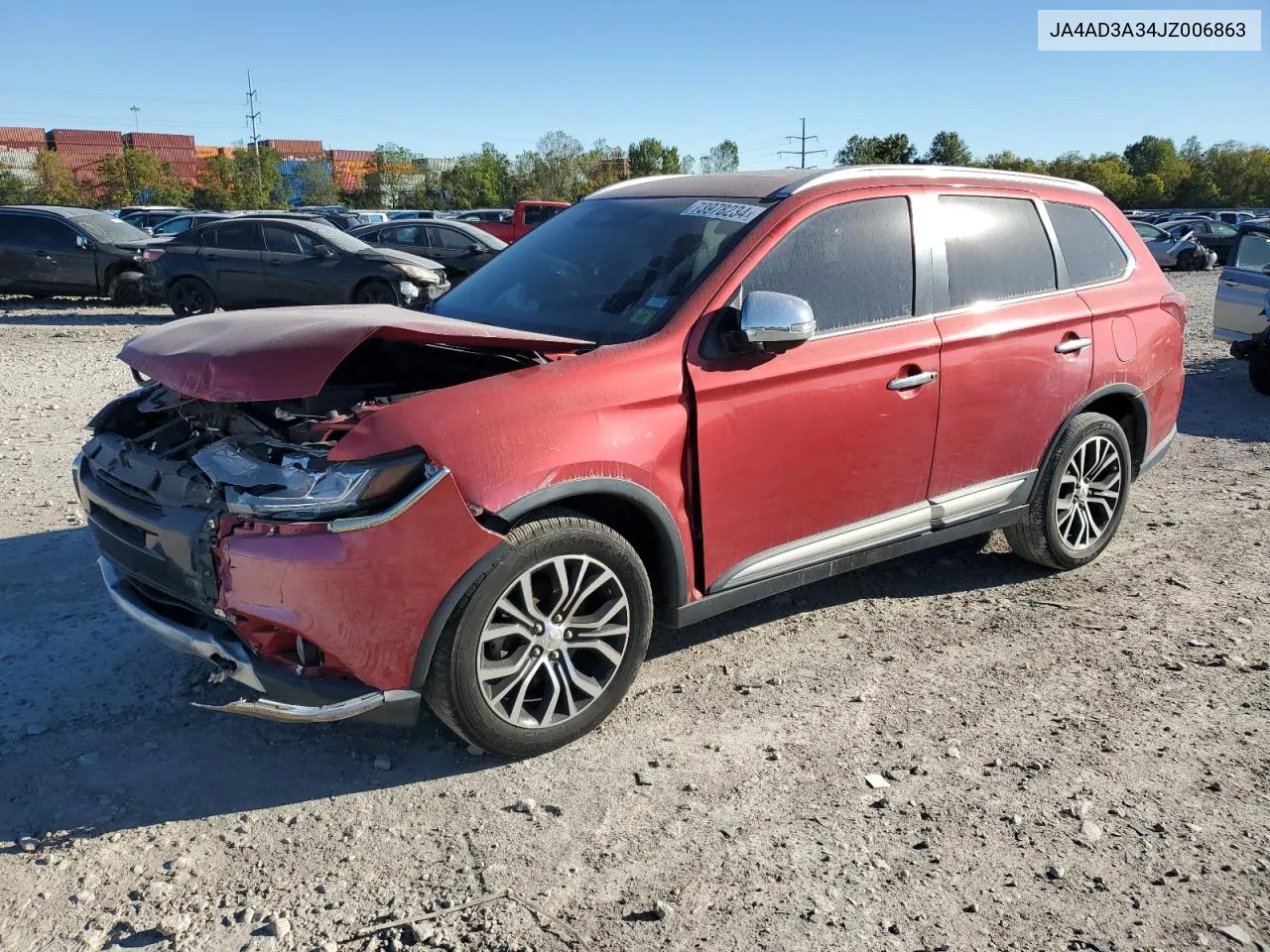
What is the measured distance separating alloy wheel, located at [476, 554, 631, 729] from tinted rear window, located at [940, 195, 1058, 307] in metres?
2.06

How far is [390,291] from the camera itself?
14227mm

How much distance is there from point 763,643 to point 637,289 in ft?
5.19

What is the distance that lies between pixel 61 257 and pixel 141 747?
15.4 meters

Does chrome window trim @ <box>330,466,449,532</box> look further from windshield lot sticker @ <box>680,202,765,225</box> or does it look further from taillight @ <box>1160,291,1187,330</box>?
taillight @ <box>1160,291,1187,330</box>

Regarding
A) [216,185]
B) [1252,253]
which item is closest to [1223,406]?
[1252,253]

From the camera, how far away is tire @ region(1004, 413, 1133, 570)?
4.82m

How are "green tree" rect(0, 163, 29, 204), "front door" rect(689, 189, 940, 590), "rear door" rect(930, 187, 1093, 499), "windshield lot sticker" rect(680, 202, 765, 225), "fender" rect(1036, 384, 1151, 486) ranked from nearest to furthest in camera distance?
"front door" rect(689, 189, 940, 590) < "windshield lot sticker" rect(680, 202, 765, 225) < "rear door" rect(930, 187, 1093, 499) < "fender" rect(1036, 384, 1151, 486) < "green tree" rect(0, 163, 29, 204)

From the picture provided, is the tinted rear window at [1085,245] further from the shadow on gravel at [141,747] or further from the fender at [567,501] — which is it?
the shadow on gravel at [141,747]

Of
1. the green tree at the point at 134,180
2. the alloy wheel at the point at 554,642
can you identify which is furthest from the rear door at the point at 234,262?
the green tree at the point at 134,180

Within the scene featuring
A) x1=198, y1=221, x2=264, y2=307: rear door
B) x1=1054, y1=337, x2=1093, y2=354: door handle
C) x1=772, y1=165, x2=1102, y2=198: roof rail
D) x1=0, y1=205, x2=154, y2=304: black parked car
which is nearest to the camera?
x1=772, y1=165, x2=1102, y2=198: roof rail

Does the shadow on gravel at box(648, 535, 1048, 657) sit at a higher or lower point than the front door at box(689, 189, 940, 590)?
lower

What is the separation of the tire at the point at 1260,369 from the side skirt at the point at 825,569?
21.3ft

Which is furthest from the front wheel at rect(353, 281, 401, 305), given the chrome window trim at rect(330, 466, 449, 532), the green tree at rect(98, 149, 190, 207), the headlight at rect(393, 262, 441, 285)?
the green tree at rect(98, 149, 190, 207)

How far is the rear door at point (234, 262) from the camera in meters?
14.8
